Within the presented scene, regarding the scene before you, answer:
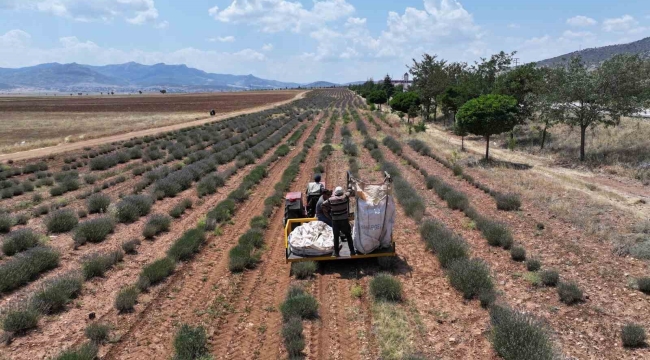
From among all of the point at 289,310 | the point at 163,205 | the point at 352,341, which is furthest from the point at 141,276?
the point at 163,205

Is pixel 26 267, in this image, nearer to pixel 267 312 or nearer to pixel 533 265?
pixel 267 312

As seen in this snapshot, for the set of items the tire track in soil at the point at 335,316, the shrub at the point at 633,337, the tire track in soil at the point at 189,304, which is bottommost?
the tire track in soil at the point at 189,304

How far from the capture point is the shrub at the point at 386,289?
7.96 m

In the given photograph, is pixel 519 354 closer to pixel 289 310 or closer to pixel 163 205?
pixel 289 310

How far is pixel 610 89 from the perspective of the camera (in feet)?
74.4

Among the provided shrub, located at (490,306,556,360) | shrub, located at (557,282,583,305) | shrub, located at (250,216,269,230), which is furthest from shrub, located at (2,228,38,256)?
shrub, located at (557,282,583,305)

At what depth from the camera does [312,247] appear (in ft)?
30.5

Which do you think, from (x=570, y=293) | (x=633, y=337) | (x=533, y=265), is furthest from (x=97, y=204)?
(x=633, y=337)

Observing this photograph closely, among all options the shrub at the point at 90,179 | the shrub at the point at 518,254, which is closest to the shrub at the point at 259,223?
the shrub at the point at 518,254

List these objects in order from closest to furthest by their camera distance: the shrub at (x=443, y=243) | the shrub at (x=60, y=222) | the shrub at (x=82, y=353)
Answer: the shrub at (x=82, y=353) < the shrub at (x=443, y=243) < the shrub at (x=60, y=222)

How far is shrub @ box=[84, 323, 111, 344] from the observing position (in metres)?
6.67

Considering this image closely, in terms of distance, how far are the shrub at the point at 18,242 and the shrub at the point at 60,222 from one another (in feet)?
3.38

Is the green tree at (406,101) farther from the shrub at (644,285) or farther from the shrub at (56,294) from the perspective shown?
the shrub at (56,294)

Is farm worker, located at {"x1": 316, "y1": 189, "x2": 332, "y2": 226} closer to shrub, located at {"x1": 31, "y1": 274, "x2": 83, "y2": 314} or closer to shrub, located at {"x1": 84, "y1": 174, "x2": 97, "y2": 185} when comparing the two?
shrub, located at {"x1": 31, "y1": 274, "x2": 83, "y2": 314}
